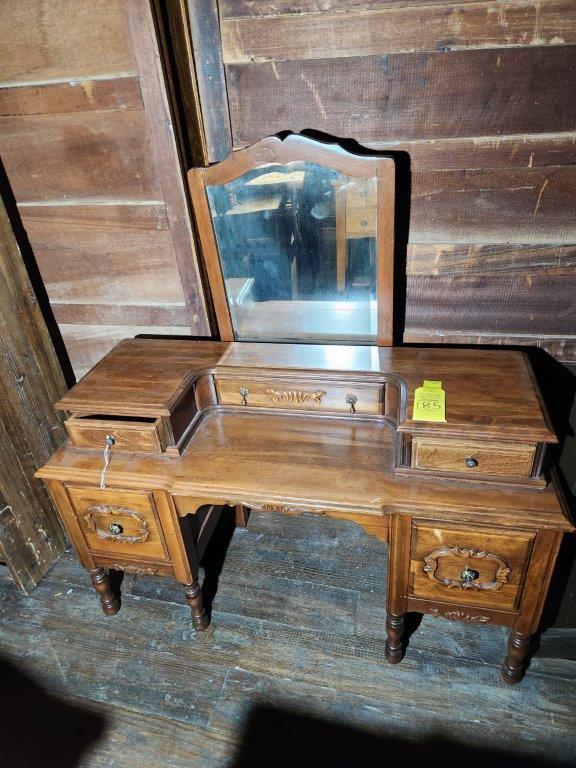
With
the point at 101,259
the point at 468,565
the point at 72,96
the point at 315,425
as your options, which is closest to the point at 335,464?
the point at 315,425

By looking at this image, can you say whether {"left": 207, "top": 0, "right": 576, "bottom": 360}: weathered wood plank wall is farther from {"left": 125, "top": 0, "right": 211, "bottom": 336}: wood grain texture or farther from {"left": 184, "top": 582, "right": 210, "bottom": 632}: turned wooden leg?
{"left": 184, "top": 582, "right": 210, "bottom": 632}: turned wooden leg

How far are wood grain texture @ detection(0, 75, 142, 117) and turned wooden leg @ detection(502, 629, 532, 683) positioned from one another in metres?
1.88

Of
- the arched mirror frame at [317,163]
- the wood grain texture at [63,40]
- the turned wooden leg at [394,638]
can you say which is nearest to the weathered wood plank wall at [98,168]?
the wood grain texture at [63,40]

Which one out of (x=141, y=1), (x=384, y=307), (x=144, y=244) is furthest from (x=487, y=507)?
(x=141, y=1)

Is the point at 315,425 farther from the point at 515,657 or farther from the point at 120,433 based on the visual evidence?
the point at 515,657

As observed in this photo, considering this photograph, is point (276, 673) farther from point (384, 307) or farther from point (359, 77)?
point (359, 77)

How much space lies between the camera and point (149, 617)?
178 cm

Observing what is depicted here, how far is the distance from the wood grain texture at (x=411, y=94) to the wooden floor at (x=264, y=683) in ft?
4.93

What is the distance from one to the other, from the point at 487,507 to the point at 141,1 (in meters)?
1.57

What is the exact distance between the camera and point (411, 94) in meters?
1.37

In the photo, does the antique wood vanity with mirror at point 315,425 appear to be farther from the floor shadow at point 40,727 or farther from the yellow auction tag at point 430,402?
the floor shadow at point 40,727

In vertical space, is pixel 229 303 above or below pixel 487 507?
above

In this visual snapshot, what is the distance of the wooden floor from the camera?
1.42 m

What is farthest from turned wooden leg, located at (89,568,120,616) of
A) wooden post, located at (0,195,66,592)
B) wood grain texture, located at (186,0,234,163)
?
wood grain texture, located at (186,0,234,163)
